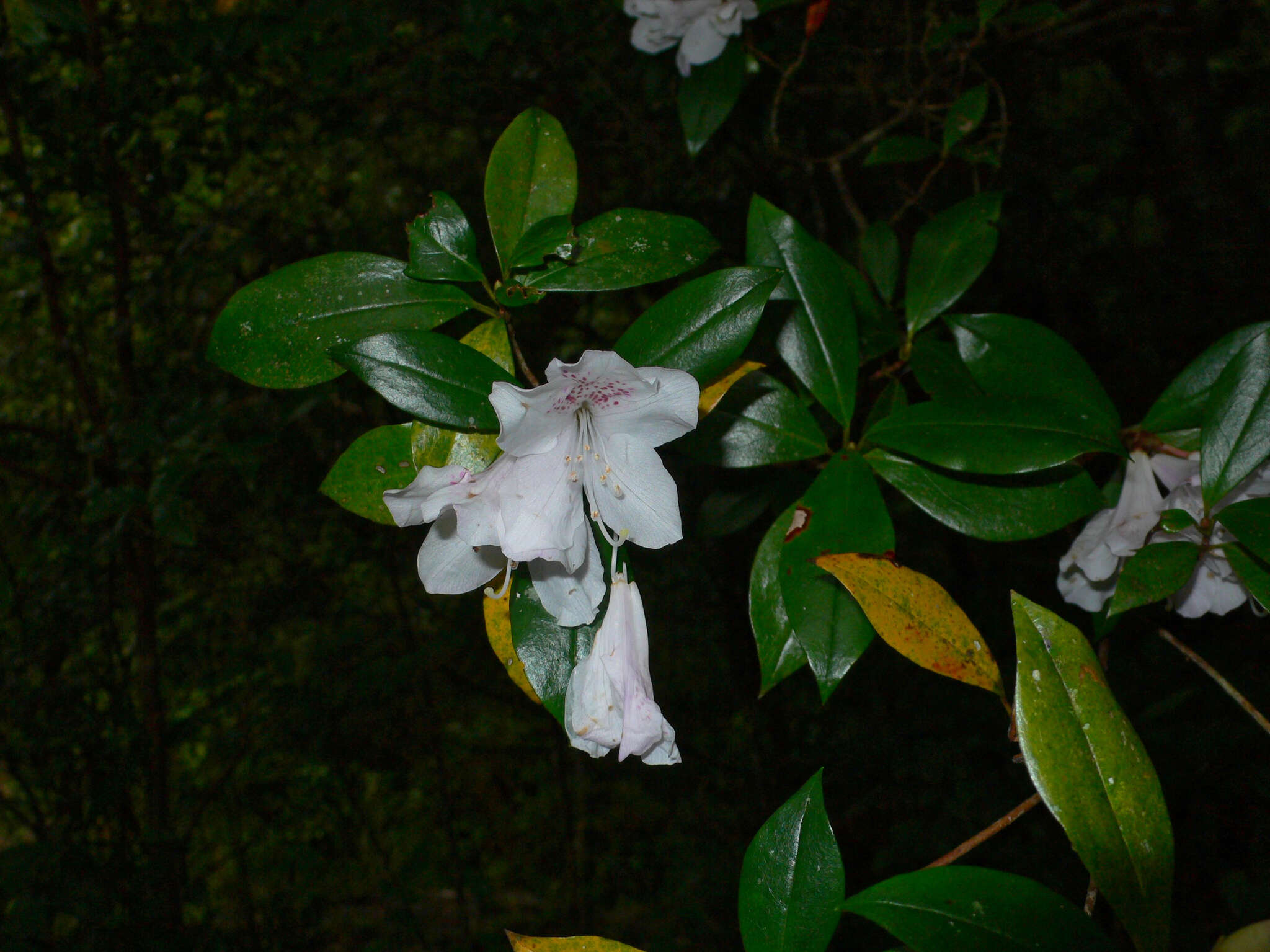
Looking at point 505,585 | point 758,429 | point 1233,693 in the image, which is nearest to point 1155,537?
point 1233,693

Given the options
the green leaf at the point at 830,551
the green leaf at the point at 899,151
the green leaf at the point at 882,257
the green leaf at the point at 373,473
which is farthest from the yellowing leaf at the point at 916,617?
the green leaf at the point at 899,151

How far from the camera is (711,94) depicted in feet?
4.27

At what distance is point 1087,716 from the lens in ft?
1.98

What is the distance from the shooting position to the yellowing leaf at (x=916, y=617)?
0.67 meters

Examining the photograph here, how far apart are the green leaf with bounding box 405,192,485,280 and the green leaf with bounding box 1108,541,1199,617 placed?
573mm

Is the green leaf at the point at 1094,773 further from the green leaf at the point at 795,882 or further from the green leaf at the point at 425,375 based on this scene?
the green leaf at the point at 425,375

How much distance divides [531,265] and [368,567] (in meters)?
2.63

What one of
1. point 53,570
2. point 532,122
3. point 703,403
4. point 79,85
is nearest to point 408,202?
point 79,85

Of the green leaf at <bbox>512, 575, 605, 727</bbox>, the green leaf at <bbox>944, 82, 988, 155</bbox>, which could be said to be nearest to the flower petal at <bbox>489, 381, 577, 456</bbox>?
the green leaf at <bbox>512, 575, 605, 727</bbox>

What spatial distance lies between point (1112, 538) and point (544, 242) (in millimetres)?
568

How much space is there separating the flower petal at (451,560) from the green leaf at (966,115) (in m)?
1.01

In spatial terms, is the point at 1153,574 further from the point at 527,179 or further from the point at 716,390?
the point at 527,179

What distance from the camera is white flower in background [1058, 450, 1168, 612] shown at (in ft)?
2.59

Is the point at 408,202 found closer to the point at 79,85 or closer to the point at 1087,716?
the point at 79,85
